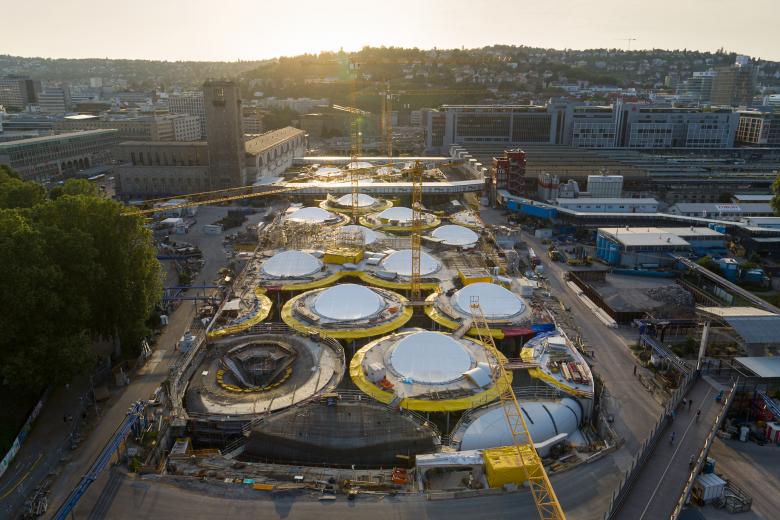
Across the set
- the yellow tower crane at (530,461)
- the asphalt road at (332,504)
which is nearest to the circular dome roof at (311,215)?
the yellow tower crane at (530,461)

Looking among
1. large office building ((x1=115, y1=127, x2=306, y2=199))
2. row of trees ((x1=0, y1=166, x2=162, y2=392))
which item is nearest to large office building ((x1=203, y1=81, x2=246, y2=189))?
large office building ((x1=115, y1=127, x2=306, y2=199))

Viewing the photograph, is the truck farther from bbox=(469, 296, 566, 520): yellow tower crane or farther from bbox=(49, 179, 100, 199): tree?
bbox=(49, 179, 100, 199): tree

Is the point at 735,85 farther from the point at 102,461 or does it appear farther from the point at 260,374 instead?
the point at 102,461

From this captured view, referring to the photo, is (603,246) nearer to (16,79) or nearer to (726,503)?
(726,503)

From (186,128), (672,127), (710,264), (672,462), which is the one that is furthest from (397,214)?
(186,128)

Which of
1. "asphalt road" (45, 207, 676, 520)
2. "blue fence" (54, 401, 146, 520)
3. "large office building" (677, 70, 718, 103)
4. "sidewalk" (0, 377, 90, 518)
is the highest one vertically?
"large office building" (677, 70, 718, 103)

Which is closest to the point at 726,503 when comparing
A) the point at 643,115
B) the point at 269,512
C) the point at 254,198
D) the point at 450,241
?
the point at 269,512
